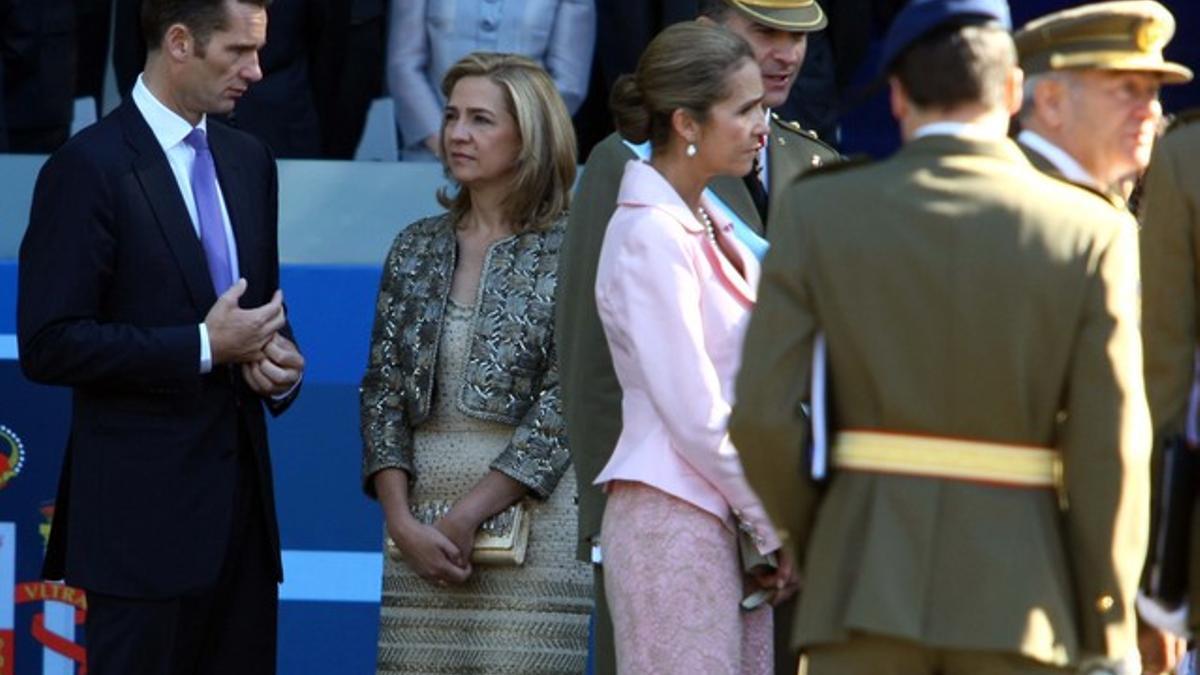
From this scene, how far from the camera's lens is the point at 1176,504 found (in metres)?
4.18

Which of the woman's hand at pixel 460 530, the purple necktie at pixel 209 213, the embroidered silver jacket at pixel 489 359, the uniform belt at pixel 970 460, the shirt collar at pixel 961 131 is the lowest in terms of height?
the woman's hand at pixel 460 530

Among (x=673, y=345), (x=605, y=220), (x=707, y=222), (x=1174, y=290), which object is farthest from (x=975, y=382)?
(x=605, y=220)

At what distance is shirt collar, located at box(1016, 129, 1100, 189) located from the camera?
4.22 metres

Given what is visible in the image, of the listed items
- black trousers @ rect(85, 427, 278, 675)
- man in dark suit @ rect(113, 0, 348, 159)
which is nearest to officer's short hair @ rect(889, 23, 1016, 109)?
black trousers @ rect(85, 427, 278, 675)

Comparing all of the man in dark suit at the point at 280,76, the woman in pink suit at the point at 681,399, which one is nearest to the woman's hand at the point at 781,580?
the woman in pink suit at the point at 681,399

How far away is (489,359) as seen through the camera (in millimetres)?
5168

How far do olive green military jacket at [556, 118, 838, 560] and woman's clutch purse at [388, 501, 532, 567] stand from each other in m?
0.25

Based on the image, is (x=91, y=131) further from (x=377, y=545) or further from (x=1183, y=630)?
(x=1183, y=630)

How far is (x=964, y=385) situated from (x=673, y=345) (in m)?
0.95

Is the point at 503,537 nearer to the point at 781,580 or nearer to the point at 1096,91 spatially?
the point at 781,580

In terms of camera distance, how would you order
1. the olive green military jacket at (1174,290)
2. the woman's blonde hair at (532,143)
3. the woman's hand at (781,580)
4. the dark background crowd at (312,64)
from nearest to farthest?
1. the olive green military jacket at (1174,290)
2. the woman's hand at (781,580)
3. the woman's blonde hair at (532,143)
4. the dark background crowd at (312,64)

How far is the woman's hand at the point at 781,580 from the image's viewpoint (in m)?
4.63

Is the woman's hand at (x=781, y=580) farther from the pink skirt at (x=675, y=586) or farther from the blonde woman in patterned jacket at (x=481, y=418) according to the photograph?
the blonde woman in patterned jacket at (x=481, y=418)

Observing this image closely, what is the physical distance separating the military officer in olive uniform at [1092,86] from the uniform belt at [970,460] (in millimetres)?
681
